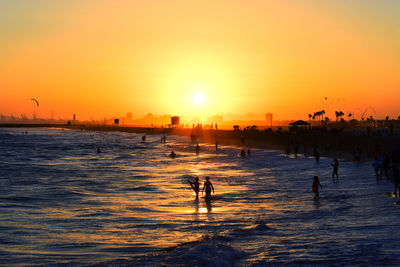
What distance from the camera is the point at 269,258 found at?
1322cm

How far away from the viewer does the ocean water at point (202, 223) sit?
44.6ft

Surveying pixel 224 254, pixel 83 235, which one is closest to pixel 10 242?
pixel 83 235

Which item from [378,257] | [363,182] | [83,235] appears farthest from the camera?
[363,182]

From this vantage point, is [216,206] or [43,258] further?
[216,206]

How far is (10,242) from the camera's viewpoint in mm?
15938

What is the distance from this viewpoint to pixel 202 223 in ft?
60.8

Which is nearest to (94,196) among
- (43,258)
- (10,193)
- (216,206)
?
(10,193)

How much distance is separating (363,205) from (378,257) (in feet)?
26.2

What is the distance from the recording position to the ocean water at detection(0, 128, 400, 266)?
13.6 meters

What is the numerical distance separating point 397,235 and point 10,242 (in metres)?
14.5

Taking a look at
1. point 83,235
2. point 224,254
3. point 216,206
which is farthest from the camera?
point 216,206

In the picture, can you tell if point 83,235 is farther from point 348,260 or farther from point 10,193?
point 10,193

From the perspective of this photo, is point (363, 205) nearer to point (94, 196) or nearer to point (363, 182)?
point (363, 182)

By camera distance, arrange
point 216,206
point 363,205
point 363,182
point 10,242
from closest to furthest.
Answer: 1. point 10,242
2. point 363,205
3. point 216,206
4. point 363,182
